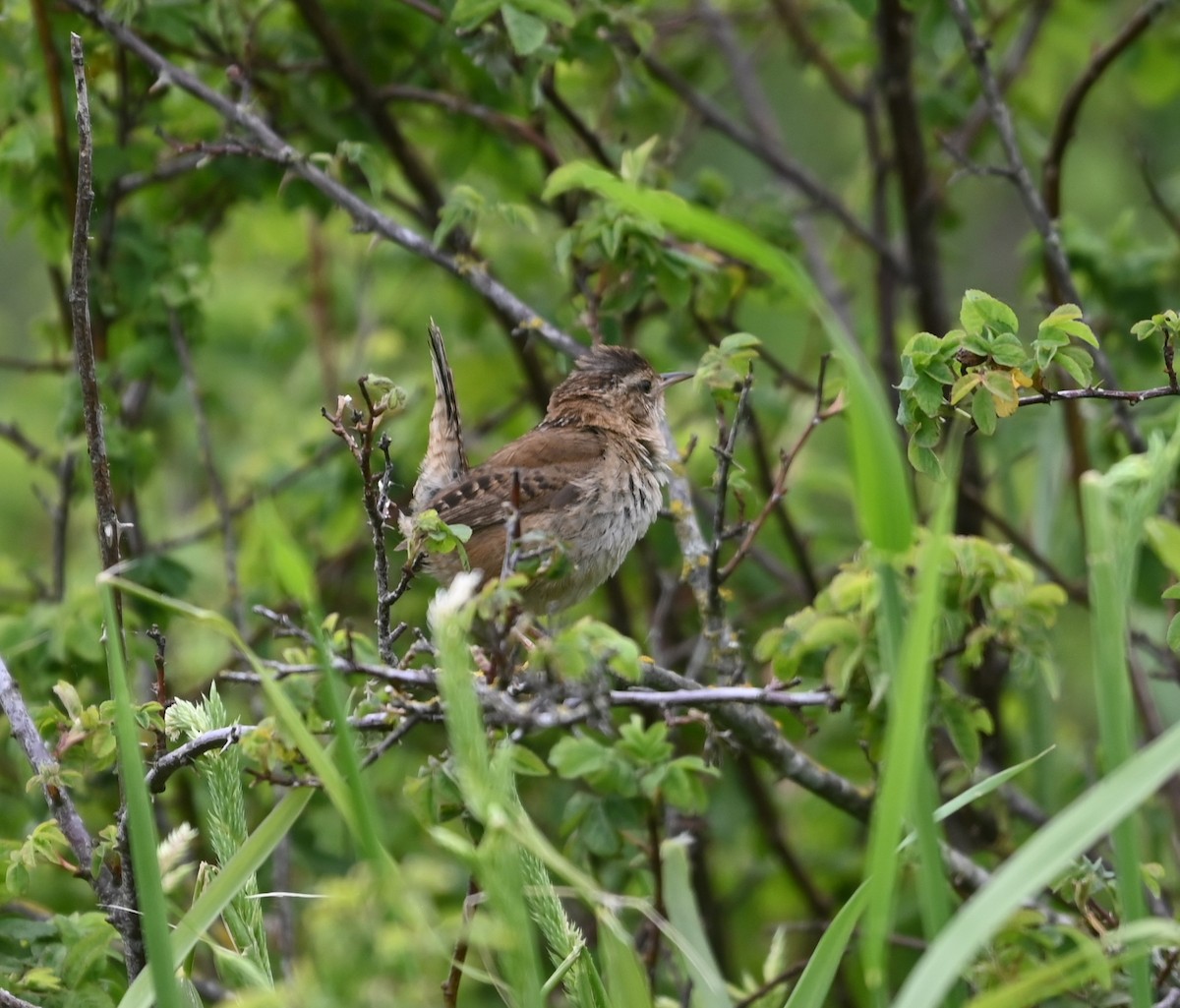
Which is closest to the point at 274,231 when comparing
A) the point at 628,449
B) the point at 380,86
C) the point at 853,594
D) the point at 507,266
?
the point at 507,266

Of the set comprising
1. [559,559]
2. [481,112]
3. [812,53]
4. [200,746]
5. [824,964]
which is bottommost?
[824,964]

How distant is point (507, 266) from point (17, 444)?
206 centimetres

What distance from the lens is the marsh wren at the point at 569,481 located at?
381 centimetres

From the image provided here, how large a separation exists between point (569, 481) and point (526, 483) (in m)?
0.12

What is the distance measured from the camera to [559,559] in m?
2.34

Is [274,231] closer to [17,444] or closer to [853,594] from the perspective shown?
[17,444]

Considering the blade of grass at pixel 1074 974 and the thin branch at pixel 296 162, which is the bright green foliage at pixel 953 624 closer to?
the blade of grass at pixel 1074 974

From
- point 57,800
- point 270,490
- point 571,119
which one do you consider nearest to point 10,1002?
point 57,800

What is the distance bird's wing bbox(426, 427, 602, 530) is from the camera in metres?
3.84

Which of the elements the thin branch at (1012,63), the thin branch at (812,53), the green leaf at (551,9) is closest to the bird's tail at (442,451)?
the green leaf at (551,9)

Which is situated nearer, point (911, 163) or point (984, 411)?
point (984, 411)

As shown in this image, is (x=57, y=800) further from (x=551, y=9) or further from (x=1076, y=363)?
(x=551, y=9)

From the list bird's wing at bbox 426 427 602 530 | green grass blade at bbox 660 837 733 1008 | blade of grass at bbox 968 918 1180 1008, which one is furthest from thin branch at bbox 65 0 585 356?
blade of grass at bbox 968 918 1180 1008

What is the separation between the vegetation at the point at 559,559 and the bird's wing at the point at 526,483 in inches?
12.0
